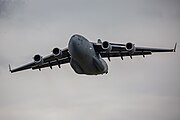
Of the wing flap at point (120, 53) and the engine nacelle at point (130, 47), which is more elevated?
the engine nacelle at point (130, 47)

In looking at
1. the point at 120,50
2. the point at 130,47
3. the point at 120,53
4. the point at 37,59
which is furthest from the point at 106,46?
the point at 37,59

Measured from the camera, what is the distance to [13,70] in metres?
33.2

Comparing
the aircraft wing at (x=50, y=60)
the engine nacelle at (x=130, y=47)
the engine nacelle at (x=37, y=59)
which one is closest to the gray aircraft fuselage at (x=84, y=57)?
the aircraft wing at (x=50, y=60)

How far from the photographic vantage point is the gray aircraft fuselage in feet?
89.4

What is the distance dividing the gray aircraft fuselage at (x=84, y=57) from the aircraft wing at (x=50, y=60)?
58.4 inches

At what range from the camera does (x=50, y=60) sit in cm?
3206

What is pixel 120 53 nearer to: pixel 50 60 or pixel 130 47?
pixel 130 47

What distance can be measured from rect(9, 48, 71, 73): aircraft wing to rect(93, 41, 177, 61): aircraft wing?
2.28 m

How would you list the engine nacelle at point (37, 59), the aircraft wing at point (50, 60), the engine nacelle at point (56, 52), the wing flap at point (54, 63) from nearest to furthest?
the engine nacelle at point (56, 52)
the aircraft wing at point (50, 60)
the engine nacelle at point (37, 59)
the wing flap at point (54, 63)

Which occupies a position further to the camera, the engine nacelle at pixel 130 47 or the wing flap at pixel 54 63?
the wing flap at pixel 54 63

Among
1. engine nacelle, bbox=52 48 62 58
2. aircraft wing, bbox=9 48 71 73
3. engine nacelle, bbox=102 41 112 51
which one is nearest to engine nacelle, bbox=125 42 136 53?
engine nacelle, bbox=102 41 112 51

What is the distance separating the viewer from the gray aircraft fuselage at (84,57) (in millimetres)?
27250

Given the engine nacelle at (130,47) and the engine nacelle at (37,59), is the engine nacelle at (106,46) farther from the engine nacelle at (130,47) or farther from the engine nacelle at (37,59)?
the engine nacelle at (37,59)

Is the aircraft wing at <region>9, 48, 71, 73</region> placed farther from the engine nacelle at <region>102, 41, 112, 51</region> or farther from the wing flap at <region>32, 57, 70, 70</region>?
the engine nacelle at <region>102, 41, 112, 51</region>
